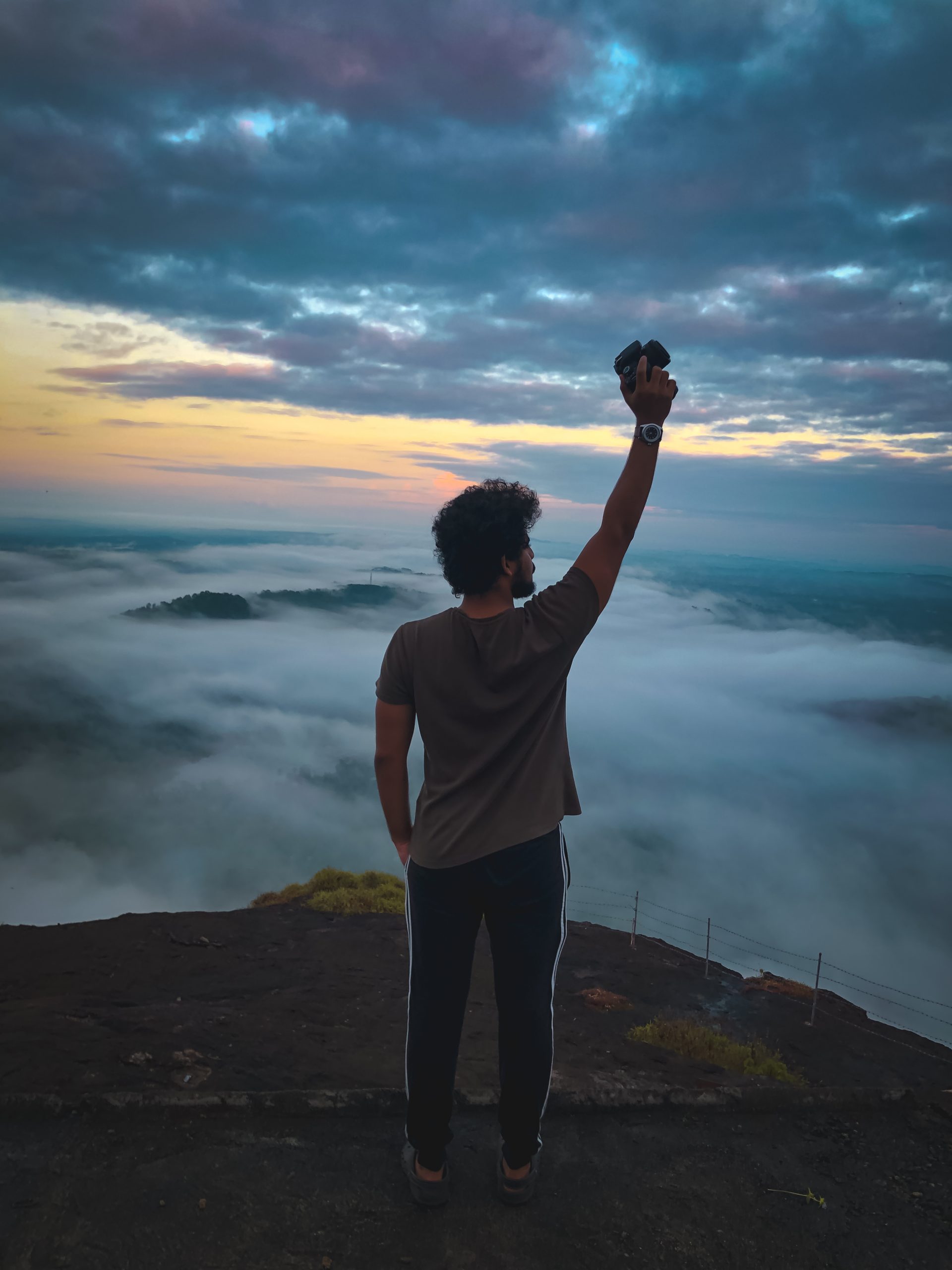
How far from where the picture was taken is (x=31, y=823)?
13438 centimetres

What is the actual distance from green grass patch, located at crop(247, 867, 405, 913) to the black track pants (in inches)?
684

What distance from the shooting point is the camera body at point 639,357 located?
2422mm

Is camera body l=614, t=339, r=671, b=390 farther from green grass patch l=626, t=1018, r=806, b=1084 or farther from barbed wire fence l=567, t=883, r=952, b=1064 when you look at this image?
barbed wire fence l=567, t=883, r=952, b=1064

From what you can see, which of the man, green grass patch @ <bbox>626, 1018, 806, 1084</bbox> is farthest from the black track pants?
green grass patch @ <bbox>626, 1018, 806, 1084</bbox>

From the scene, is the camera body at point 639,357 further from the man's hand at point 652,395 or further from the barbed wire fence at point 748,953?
the barbed wire fence at point 748,953

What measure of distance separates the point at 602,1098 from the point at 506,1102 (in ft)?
3.24

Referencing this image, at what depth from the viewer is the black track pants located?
2369 mm

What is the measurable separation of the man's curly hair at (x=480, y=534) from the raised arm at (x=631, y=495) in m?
0.23

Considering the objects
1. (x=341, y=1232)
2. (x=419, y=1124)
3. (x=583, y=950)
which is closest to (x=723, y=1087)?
(x=419, y=1124)

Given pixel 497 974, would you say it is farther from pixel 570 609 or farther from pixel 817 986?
pixel 817 986

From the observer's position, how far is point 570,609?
2.25 metres

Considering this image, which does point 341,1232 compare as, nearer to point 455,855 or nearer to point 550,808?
point 455,855

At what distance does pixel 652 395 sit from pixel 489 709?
111cm

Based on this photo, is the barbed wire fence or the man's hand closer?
the man's hand
